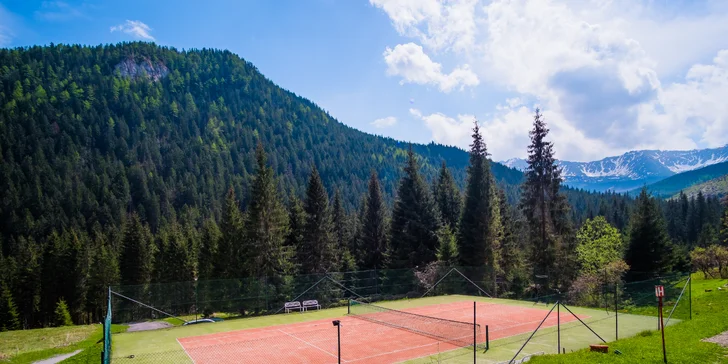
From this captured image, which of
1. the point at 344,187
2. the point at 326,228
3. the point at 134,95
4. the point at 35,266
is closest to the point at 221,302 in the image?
the point at 326,228

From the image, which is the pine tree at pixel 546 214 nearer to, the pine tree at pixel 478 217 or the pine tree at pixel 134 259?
the pine tree at pixel 478 217

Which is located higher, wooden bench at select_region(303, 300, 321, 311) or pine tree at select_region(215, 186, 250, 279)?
pine tree at select_region(215, 186, 250, 279)

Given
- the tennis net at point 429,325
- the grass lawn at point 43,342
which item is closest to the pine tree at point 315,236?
the tennis net at point 429,325

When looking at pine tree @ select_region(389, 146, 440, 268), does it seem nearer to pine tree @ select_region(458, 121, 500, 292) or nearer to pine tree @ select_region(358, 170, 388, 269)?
pine tree @ select_region(458, 121, 500, 292)

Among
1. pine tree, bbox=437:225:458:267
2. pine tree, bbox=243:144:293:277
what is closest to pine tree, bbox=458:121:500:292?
pine tree, bbox=437:225:458:267

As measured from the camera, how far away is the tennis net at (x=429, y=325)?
1792 centimetres

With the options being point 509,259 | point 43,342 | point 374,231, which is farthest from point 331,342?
point 509,259

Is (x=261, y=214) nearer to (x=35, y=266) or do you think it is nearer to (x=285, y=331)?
(x=285, y=331)

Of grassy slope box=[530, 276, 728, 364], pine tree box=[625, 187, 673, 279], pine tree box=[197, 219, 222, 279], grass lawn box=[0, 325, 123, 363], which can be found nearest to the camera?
grassy slope box=[530, 276, 728, 364]

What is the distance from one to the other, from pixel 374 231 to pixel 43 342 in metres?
32.4

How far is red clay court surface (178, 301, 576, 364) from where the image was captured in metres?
16.0

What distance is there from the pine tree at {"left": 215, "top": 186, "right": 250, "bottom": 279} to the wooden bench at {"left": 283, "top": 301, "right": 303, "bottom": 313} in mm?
11466

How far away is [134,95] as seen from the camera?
619 feet

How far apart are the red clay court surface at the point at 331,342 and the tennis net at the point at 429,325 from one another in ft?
1.08
